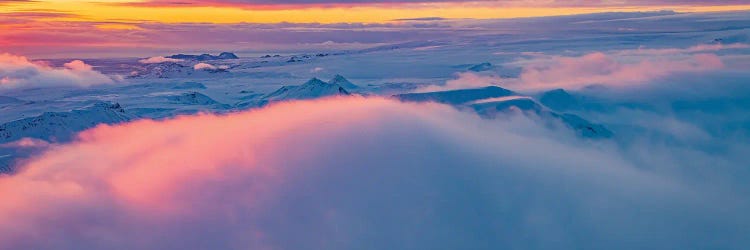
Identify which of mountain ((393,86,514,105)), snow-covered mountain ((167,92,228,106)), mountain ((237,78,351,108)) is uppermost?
mountain ((393,86,514,105))

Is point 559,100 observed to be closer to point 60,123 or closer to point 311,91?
point 311,91

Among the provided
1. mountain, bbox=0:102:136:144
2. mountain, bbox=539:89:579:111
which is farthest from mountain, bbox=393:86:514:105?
mountain, bbox=0:102:136:144

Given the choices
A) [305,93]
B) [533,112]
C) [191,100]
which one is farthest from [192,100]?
[533,112]

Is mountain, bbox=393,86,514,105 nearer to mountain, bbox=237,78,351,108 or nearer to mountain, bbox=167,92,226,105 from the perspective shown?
mountain, bbox=237,78,351,108

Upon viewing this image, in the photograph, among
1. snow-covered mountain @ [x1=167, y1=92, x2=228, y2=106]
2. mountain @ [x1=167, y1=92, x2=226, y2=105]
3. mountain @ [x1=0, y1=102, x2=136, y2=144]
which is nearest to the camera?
mountain @ [x1=0, y1=102, x2=136, y2=144]

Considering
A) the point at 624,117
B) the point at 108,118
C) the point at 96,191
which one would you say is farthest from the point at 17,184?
the point at 624,117

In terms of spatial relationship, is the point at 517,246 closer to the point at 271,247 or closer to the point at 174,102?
the point at 271,247

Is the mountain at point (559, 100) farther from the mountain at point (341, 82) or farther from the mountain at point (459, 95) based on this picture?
the mountain at point (341, 82)
